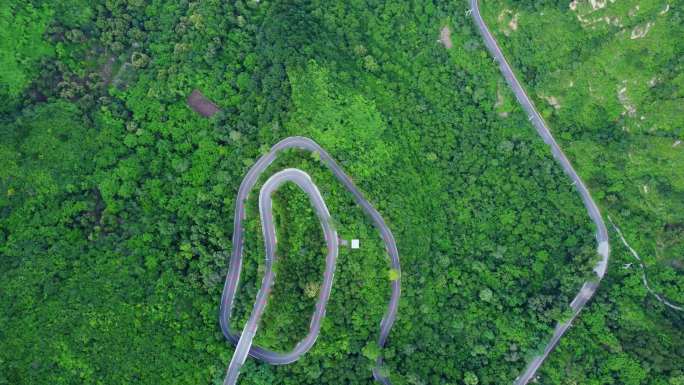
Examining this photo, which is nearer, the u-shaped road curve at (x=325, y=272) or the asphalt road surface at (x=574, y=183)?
the u-shaped road curve at (x=325, y=272)

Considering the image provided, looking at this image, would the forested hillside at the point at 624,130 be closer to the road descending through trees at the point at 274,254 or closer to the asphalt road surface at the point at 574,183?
the asphalt road surface at the point at 574,183

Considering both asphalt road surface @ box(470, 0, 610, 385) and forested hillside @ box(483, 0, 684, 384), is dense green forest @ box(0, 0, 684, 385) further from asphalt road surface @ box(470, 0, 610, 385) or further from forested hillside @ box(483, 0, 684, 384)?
asphalt road surface @ box(470, 0, 610, 385)

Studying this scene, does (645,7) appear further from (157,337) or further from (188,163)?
(157,337)

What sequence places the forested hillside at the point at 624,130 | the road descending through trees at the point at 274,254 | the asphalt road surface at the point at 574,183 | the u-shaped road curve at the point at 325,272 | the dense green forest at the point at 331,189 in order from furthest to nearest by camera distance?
the asphalt road surface at the point at 574,183
the forested hillside at the point at 624,130
the u-shaped road curve at the point at 325,272
the road descending through trees at the point at 274,254
the dense green forest at the point at 331,189

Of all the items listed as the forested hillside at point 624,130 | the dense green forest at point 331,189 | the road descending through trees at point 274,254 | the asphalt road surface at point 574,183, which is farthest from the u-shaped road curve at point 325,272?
the forested hillside at point 624,130

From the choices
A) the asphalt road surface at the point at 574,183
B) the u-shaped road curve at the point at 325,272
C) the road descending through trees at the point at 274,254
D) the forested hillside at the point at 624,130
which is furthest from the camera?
the asphalt road surface at the point at 574,183

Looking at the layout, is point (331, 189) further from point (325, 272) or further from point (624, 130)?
point (624, 130)
